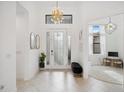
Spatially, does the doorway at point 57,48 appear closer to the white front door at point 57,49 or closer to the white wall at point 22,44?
the white front door at point 57,49

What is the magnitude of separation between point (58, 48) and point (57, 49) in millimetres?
85

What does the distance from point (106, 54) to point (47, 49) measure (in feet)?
14.2

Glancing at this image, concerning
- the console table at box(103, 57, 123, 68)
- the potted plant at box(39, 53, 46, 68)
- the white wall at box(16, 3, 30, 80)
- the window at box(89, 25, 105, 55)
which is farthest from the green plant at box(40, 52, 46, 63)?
the console table at box(103, 57, 123, 68)

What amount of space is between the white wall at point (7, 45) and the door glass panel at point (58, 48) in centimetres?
414

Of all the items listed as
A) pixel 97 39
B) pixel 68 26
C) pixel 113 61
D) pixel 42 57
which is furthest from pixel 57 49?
pixel 113 61

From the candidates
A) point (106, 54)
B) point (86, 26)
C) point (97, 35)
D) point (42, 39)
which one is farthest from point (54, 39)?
point (106, 54)

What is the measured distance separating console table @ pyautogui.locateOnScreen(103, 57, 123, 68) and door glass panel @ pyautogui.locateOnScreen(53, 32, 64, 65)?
3.33 m

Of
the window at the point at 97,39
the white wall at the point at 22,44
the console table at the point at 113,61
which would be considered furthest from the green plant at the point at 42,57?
the console table at the point at 113,61

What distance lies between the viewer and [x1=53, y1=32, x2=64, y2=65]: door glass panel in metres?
7.63

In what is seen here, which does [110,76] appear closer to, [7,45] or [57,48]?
[57,48]

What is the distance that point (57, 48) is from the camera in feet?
25.1

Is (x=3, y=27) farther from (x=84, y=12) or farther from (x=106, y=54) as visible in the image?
(x=106, y=54)

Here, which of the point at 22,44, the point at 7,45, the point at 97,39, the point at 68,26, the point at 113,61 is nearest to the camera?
the point at 7,45

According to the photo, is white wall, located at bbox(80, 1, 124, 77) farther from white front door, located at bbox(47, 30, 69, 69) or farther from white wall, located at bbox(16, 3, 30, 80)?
white wall, located at bbox(16, 3, 30, 80)
